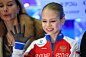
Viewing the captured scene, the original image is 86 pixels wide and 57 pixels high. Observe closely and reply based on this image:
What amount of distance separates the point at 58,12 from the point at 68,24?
1.33 m

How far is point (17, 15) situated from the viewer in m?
1.35

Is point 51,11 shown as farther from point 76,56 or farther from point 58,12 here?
point 76,56

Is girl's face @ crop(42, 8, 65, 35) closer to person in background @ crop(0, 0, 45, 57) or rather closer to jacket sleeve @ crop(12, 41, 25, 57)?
jacket sleeve @ crop(12, 41, 25, 57)

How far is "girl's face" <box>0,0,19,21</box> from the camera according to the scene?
4.01ft

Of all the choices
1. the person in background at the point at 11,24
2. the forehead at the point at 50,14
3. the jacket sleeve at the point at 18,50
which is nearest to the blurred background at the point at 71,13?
the person in background at the point at 11,24

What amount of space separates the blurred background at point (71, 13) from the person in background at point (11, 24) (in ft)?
2.33

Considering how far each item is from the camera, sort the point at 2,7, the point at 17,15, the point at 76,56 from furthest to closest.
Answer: the point at 17,15 < the point at 2,7 < the point at 76,56

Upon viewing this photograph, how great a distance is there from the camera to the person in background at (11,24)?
1.23 m

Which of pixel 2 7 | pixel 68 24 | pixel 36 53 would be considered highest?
pixel 2 7

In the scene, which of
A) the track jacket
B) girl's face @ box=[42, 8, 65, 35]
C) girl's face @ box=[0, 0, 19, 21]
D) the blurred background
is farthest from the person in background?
the blurred background

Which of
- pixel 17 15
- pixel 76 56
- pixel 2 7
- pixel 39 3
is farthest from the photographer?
pixel 39 3

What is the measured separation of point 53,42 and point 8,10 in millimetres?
644

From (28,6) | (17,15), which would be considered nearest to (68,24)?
(28,6)

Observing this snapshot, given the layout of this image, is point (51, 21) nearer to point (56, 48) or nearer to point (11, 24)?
point (56, 48)
